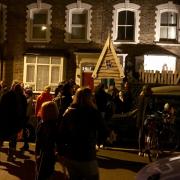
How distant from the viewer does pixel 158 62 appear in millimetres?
25141

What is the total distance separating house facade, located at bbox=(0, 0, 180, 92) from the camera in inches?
993

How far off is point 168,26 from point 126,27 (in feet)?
6.66

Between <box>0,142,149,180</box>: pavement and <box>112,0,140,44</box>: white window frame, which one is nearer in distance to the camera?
<box>0,142,149,180</box>: pavement

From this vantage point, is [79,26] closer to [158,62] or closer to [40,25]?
[40,25]

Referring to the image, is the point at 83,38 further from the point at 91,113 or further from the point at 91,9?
the point at 91,113

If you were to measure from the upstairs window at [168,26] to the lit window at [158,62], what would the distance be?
101cm

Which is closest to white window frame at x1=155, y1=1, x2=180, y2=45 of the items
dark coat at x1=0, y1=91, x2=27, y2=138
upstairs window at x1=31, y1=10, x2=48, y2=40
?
upstairs window at x1=31, y1=10, x2=48, y2=40

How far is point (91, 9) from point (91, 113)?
1956cm

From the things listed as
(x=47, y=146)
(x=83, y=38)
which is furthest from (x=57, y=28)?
(x=47, y=146)

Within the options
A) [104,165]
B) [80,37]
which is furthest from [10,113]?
[80,37]

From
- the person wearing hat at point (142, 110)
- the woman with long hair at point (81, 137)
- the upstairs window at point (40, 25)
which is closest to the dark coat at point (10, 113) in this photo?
the person wearing hat at point (142, 110)

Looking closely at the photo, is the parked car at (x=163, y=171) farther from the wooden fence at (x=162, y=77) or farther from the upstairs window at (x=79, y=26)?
the upstairs window at (x=79, y=26)

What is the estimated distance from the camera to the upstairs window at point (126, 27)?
84.2 feet

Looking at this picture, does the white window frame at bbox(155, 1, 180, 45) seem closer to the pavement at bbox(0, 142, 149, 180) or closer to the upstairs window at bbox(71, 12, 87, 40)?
the upstairs window at bbox(71, 12, 87, 40)
